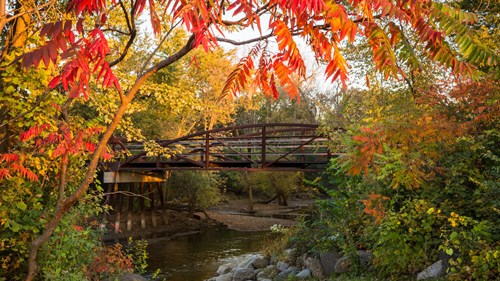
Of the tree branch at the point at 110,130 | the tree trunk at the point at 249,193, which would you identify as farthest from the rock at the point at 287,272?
the tree trunk at the point at 249,193

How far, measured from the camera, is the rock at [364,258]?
8.32 metres

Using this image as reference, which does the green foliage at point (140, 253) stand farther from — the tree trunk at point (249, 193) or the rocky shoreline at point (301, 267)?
the tree trunk at point (249, 193)

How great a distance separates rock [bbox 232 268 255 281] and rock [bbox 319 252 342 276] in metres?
2.33

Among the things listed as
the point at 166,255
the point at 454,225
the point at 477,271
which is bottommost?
the point at 166,255

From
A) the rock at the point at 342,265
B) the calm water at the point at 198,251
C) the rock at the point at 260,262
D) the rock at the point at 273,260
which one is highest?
the rock at the point at 342,265

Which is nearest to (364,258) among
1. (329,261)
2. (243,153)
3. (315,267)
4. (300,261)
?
(329,261)

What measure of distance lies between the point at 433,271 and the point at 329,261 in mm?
2917

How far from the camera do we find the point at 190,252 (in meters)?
18.0

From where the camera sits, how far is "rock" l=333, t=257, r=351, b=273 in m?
8.77

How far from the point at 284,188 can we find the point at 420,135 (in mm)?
26355

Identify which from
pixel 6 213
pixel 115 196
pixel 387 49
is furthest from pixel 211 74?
pixel 387 49

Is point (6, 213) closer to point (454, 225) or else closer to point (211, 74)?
point (454, 225)

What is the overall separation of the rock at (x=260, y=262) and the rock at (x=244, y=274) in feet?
0.91

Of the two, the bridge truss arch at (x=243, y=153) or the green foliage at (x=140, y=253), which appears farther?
the bridge truss arch at (x=243, y=153)
